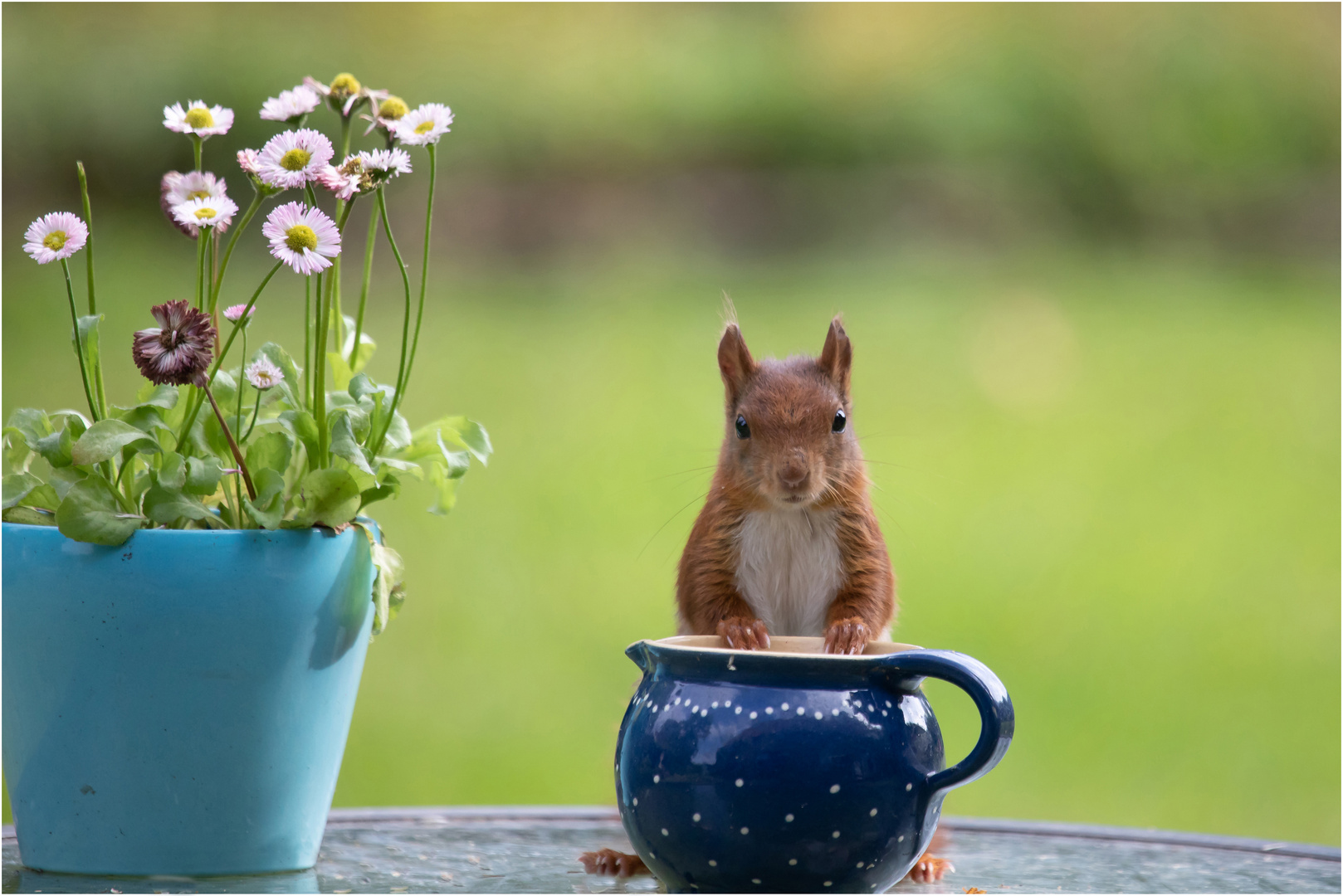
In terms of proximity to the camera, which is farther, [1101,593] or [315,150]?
[1101,593]

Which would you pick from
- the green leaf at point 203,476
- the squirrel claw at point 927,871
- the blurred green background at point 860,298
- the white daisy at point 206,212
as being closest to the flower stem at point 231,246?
the white daisy at point 206,212

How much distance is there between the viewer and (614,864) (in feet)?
3.05

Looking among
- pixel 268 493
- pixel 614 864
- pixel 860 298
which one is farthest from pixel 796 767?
pixel 860 298

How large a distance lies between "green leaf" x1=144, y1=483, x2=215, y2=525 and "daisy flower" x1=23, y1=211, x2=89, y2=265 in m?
0.15

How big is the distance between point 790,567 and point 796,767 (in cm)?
31

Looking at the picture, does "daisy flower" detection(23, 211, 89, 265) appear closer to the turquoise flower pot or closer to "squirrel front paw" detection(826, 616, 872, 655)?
the turquoise flower pot

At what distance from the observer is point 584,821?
112 cm

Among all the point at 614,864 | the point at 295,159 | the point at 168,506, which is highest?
the point at 295,159

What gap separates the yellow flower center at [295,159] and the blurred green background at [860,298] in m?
1.70

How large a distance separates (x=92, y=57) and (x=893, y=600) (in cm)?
268

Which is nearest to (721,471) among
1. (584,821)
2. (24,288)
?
(584,821)

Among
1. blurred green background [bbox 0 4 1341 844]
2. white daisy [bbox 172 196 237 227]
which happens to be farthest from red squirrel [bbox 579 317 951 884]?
blurred green background [bbox 0 4 1341 844]

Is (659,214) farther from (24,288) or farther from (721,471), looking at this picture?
(721,471)

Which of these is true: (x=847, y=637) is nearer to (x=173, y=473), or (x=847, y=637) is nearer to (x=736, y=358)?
(x=736, y=358)
